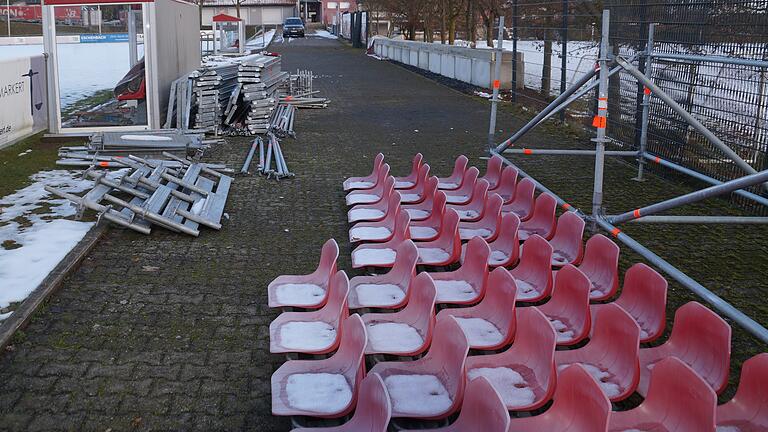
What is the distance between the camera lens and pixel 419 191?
31.4 feet

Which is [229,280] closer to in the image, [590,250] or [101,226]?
[101,226]

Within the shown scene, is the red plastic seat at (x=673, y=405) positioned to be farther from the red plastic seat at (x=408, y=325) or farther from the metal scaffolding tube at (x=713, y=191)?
the metal scaffolding tube at (x=713, y=191)

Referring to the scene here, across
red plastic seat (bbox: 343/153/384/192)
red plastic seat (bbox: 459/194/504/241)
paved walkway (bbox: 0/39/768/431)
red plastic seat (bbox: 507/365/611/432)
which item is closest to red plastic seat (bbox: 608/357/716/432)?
red plastic seat (bbox: 507/365/611/432)

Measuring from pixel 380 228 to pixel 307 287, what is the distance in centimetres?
181

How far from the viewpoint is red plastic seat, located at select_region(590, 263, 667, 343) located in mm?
5304

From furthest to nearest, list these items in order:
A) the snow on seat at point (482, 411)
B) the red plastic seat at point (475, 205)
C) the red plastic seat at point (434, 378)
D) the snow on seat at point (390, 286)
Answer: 1. the red plastic seat at point (475, 205)
2. the snow on seat at point (390, 286)
3. the red plastic seat at point (434, 378)
4. the snow on seat at point (482, 411)

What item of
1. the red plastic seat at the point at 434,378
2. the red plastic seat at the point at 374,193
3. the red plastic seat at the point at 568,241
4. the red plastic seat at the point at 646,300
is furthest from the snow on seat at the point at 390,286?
the red plastic seat at the point at 374,193

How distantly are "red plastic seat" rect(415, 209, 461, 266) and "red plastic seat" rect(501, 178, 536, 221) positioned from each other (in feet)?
4.36

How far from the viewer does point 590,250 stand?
6.48 metres

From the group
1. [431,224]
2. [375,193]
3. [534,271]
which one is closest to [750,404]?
[534,271]

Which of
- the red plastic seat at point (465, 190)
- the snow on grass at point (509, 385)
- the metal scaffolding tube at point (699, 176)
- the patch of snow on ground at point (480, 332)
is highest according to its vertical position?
the metal scaffolding tube at point (699, 176)

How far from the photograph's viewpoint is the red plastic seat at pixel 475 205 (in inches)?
335

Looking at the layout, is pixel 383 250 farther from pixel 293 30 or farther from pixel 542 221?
pixel 293 30

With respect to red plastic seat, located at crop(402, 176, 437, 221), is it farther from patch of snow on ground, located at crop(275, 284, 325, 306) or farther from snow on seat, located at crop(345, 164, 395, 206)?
patch of snow on ground, located at crop(275, 284, 325, 306)
